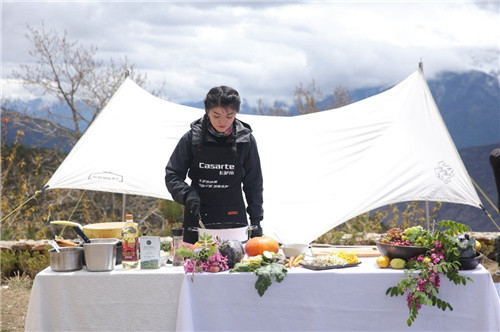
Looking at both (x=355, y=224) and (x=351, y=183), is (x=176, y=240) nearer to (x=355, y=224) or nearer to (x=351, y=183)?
(x=351, y=183)

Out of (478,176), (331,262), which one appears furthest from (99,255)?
(478,176)

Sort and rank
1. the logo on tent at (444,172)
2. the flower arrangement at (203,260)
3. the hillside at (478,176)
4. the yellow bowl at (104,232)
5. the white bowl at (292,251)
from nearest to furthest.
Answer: the flower arrangement at (203,260) → the white bowl at (292,251) → the yellow bowl at (104,232) → the logo on tent at (444,172) → the hillside at (478,176)

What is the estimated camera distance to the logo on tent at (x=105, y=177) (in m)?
5.54

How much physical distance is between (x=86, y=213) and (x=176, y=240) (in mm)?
6373

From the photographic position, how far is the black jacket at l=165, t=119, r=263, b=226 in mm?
→ 3242

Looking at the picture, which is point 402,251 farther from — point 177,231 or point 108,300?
point 108,300

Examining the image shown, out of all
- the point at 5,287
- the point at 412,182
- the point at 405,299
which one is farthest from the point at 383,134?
the point at 5,287

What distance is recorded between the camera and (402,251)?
277cm

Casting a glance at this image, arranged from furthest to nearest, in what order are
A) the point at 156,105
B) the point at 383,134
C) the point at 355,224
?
1. the point at 355,224
2. the point at 156,105
3. the point at 383,134

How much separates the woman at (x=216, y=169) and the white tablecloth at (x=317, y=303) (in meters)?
0.55

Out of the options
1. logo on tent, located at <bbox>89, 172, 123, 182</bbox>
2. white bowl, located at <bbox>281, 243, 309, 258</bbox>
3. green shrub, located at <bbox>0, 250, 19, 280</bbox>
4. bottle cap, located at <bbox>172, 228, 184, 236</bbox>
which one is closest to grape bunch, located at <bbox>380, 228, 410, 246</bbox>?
white bowl, located at <bbox>281, 243, 309, 258</bbox>

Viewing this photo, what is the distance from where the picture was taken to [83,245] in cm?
281

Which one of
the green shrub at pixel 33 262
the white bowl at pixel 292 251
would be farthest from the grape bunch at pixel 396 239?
the green shrub at pixel 33 262

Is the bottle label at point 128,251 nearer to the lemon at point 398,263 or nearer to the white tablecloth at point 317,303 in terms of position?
the white tablecloth at point 317,303
